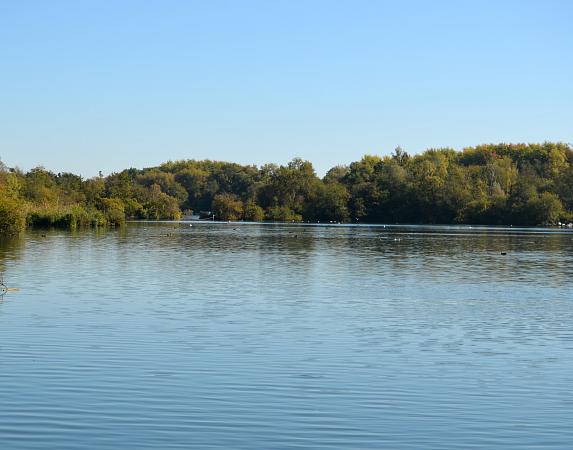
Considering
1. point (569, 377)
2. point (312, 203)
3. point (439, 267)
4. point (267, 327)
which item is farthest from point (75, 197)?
point (569, 377)

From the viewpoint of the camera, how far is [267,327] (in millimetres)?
20219

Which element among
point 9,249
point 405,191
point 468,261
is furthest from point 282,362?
point 405,191

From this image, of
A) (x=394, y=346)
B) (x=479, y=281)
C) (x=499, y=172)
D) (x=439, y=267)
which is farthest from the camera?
(x=499, y=172)

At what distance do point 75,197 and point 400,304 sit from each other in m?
86.9

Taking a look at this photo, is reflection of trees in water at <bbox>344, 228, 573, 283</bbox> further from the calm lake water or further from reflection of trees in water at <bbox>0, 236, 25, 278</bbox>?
reflection of trees in water at <bbox>0, 236, 25, 278</bbox>

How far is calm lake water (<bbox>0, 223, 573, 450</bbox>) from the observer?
11.2 m

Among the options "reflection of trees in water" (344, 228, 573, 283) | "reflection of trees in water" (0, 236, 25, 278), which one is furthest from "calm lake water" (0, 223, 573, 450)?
"reflection of trees in water" (0, 236, 25, 278)

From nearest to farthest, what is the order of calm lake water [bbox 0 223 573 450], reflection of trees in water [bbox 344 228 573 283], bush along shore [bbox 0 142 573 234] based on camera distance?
calm lake water [bbox 0 223 573 450] < reflection of trees in water [bbox 344 228 573 283] < bush along shore [bbox 0 142 573 234]

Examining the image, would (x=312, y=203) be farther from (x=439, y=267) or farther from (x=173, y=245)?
(x=439, y=267)

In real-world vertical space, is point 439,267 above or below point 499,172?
below

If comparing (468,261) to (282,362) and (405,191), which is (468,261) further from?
(405,191)

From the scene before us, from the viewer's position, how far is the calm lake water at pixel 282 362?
1118 cm

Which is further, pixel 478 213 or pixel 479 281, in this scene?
pixel 478 213

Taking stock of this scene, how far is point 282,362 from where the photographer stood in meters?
15.8
